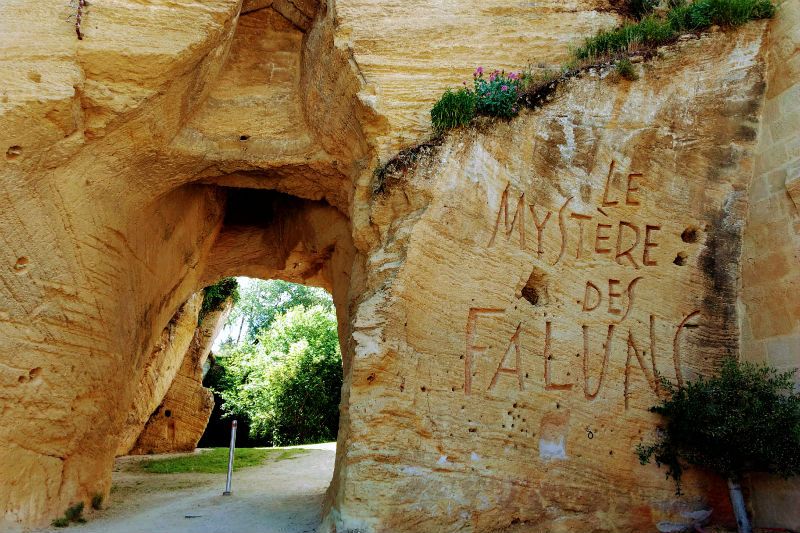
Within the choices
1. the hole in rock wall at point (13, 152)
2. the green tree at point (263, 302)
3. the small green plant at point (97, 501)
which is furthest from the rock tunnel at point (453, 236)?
the green tree at point (263, 302)

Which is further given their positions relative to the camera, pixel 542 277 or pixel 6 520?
pixel 542 277

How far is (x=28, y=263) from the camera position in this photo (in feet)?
23.3

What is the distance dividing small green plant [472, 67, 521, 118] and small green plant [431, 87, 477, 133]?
0.34 ft

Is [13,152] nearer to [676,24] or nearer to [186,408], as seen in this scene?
[676,24]

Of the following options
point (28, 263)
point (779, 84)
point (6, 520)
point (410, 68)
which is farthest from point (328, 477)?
point (779, 84)

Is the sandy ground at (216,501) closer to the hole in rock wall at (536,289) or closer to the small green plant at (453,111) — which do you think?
the hole in rock wall at (536,289)

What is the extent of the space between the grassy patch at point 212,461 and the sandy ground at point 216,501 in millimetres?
387

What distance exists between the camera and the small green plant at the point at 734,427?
6203mm

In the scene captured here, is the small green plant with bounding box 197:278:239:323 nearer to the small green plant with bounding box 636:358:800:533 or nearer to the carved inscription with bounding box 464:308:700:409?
the carved inscription with bounding box 464:308:700:409

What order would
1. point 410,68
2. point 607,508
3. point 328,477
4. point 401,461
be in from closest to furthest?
point 401,461, point 607,508, point 410,68, point 328,477

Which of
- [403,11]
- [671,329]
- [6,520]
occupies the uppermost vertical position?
[403,11]

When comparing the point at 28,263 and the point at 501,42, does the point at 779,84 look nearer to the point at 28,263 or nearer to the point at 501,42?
the point at 501,42

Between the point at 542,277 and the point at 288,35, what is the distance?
5307mm

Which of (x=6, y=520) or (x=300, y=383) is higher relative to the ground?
(x=300, y=383)
